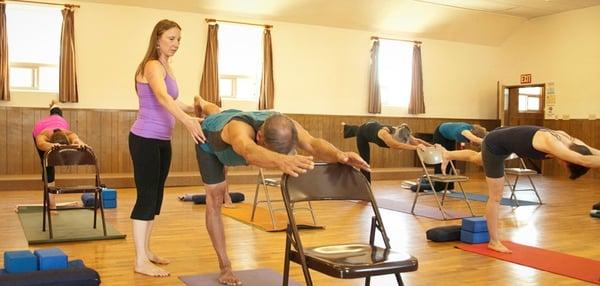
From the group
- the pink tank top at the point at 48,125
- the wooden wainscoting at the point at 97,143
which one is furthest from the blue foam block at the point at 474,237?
the wooden wainscoting at the point at 97,143

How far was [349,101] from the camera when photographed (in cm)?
1128

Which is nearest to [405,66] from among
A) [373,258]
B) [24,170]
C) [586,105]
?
[586,105]

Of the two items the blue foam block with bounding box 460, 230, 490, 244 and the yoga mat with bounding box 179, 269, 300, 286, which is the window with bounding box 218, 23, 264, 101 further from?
the yoga mat with bounding box 179, 269, 300, 286

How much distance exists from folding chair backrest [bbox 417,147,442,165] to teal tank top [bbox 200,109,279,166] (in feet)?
12.2

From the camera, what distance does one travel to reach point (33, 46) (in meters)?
8.82

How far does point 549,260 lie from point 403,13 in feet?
25.3

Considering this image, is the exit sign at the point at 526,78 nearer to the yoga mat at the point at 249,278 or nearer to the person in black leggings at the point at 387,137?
the person in black leggings at the point at 387,137

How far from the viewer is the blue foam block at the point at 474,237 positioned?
15.4 ft

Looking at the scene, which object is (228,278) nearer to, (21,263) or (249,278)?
(249,278)

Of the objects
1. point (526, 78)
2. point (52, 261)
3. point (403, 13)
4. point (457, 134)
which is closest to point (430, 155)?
→ point (457, 134)

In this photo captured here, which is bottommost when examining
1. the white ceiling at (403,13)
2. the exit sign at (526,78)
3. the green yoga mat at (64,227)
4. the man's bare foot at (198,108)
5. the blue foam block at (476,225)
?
the green yoga mat at (64,227)

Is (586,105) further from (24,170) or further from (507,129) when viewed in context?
(24,170)

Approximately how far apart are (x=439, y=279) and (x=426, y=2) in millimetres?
8218

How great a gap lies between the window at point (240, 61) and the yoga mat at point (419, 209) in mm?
3902
